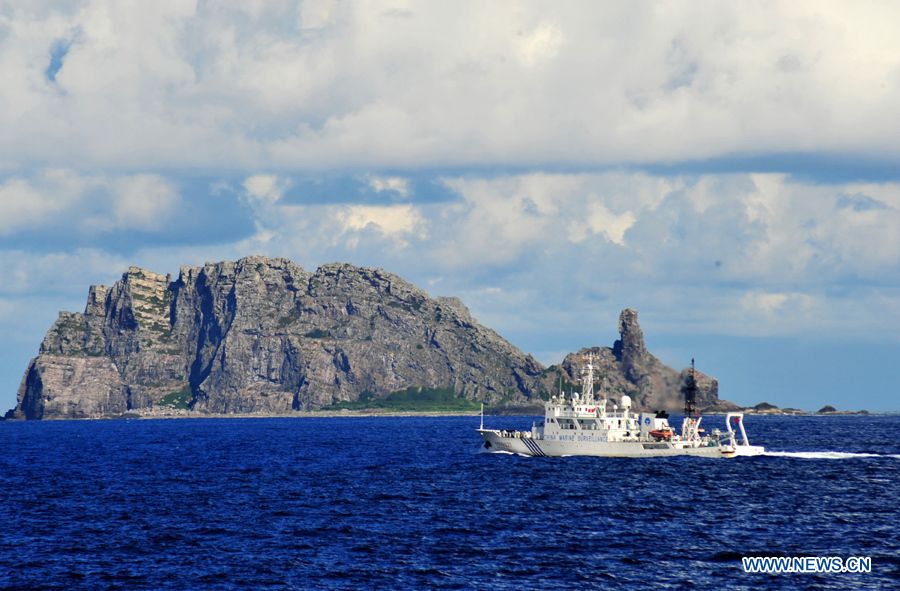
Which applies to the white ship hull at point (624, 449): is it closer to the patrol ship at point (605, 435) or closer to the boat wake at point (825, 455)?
the patrol ship at point (605, 435)

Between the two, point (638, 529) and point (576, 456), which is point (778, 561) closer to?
point (638, 529)

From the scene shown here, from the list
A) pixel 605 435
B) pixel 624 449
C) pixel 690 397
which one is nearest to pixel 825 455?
pixel 690 397

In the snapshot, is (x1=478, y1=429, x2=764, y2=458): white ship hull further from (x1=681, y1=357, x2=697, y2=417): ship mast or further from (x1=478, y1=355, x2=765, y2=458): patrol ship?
(x1=681, y1=357, x2=697, y2=417): ship mast

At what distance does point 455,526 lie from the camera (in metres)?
99.6

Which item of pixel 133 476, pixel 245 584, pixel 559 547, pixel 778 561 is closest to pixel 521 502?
pixel 559 547

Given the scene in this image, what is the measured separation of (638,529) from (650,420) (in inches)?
3055

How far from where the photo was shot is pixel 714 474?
472ft

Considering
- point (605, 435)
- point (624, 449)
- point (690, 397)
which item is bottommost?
point (624, 449)

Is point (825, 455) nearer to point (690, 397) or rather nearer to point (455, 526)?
point (690, 397)

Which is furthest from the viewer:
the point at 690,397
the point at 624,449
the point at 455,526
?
the point at 690,397

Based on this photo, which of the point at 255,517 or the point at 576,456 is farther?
the point at 576,456

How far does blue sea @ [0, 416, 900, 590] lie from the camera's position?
3081 inches

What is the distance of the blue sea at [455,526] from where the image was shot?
257 feet

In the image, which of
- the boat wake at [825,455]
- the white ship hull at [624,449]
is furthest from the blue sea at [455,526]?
the boat wake at [825,455]
